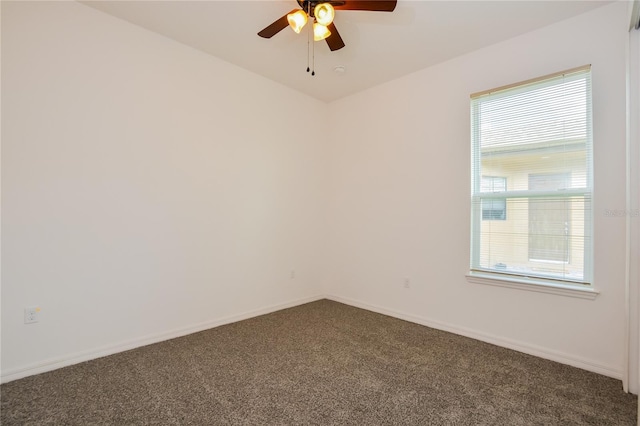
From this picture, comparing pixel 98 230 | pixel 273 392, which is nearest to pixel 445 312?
pixel 273 392

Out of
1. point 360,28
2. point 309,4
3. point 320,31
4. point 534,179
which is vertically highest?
point 360,28

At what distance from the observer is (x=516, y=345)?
2.64 m

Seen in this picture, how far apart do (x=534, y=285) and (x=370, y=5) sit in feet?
8.12

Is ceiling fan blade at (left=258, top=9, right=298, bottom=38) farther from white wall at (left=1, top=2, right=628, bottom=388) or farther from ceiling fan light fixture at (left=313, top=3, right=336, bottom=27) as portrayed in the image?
white wall at (left=1, top=2, right=628, bottom=388)

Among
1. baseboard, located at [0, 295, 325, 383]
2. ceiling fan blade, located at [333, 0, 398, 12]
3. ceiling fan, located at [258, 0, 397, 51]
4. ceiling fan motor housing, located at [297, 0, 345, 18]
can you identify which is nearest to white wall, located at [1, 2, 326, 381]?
baseboard, located at [0, 295, 325, 383]

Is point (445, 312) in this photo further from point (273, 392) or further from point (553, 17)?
→ point (553, 17)

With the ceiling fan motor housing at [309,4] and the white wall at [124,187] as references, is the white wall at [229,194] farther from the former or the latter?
the ceiling fan motor housing at [309,4]

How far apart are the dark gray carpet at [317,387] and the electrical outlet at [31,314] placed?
39 centimetres

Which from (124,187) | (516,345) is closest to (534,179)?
(516,345)

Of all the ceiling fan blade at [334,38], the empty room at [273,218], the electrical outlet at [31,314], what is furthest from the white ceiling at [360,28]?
the electrical outlet at [31,314]

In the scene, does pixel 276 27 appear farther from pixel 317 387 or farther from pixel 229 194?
pixel 317 387

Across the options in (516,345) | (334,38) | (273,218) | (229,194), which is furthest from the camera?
Answer: (273,218)

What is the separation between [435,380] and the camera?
2146 millimetres

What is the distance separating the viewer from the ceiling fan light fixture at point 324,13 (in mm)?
1983
